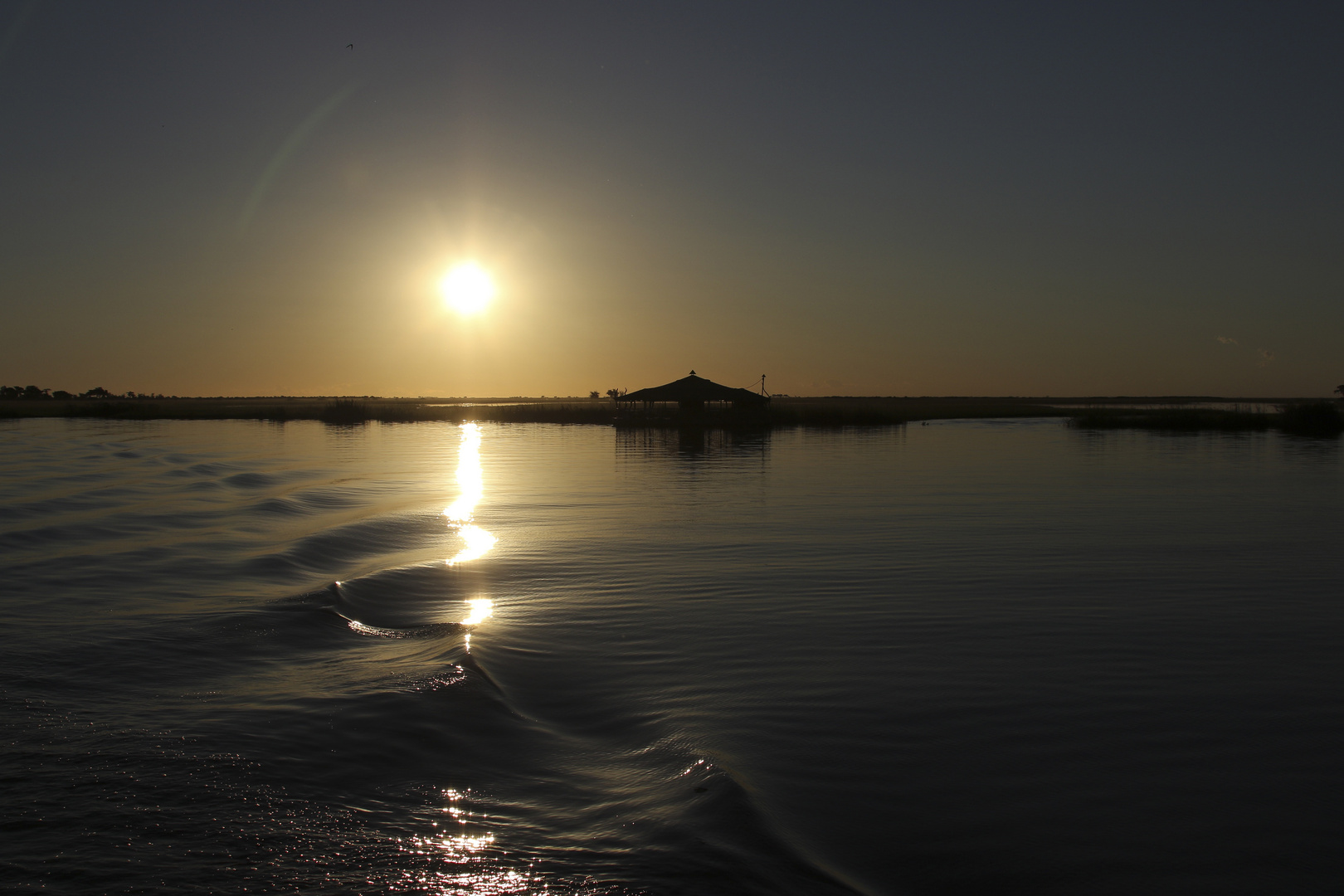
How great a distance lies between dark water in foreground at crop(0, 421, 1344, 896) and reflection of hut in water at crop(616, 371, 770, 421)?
40.1 meters

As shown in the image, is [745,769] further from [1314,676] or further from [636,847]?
[1314,676]

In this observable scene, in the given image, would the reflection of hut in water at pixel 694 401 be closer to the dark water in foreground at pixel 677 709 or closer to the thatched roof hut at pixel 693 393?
the thatched roof hut at pixel 693 393

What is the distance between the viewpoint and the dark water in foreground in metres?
4.54

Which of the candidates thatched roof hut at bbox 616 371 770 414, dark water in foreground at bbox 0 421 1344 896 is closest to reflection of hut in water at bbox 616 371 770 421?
thatched roof hut at bbox 616 371 770 414

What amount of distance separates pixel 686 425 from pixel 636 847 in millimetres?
57989

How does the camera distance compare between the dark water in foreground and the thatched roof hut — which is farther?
the thatched roof hut

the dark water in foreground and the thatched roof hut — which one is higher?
the thatched roof hut

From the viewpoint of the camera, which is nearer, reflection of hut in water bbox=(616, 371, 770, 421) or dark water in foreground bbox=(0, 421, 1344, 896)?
dark water in foreground bbox=(0, 421, 1344, 896)

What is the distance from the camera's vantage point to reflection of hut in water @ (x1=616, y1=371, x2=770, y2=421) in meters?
56.3

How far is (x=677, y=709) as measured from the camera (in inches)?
266

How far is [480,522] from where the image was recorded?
17781 millimetres

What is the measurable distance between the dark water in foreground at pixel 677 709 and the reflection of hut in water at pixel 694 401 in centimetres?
4008

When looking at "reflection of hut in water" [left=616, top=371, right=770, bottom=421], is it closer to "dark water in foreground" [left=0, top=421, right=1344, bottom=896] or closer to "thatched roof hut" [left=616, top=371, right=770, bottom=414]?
"thatched roof hut" [left=616, top=371, right=770, bottom=414]

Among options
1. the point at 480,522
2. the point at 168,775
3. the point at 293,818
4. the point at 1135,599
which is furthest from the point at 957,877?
the point at 480,522
